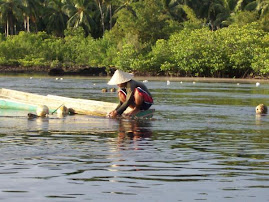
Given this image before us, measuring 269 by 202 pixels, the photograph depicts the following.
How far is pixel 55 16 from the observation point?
103 m

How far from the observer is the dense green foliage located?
72875mm

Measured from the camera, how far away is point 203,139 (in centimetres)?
1658

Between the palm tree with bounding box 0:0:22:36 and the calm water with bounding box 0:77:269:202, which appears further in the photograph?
the palm tree with bounding box 0:0:22:36

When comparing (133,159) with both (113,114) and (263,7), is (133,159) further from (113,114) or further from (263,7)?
(263,7)

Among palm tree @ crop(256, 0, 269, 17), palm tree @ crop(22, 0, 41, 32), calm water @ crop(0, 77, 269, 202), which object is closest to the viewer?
calm water @ crop(0, 77, 269, 202)

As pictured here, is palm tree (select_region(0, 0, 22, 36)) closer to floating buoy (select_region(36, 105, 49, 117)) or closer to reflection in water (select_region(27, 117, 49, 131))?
floating buoy (select_region(36, 105, 49, 117))

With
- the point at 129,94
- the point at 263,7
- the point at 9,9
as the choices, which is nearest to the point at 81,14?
the point at 9,9

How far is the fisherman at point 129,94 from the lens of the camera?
20594 millimetres

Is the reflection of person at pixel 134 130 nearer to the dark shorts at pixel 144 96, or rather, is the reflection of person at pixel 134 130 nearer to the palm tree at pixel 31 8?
the dark shorts at pixel 144 96

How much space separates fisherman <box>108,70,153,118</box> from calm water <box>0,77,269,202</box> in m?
0.47

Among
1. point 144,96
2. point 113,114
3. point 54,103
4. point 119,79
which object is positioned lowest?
point 113,114

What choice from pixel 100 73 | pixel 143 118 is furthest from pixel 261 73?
pixel 143 118

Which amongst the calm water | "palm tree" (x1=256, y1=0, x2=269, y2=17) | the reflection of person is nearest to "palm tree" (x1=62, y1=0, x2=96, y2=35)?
"palm tree" (x1=256, y1=0, x2=269, y2=17)

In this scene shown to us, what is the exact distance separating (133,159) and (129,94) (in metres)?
7.97
